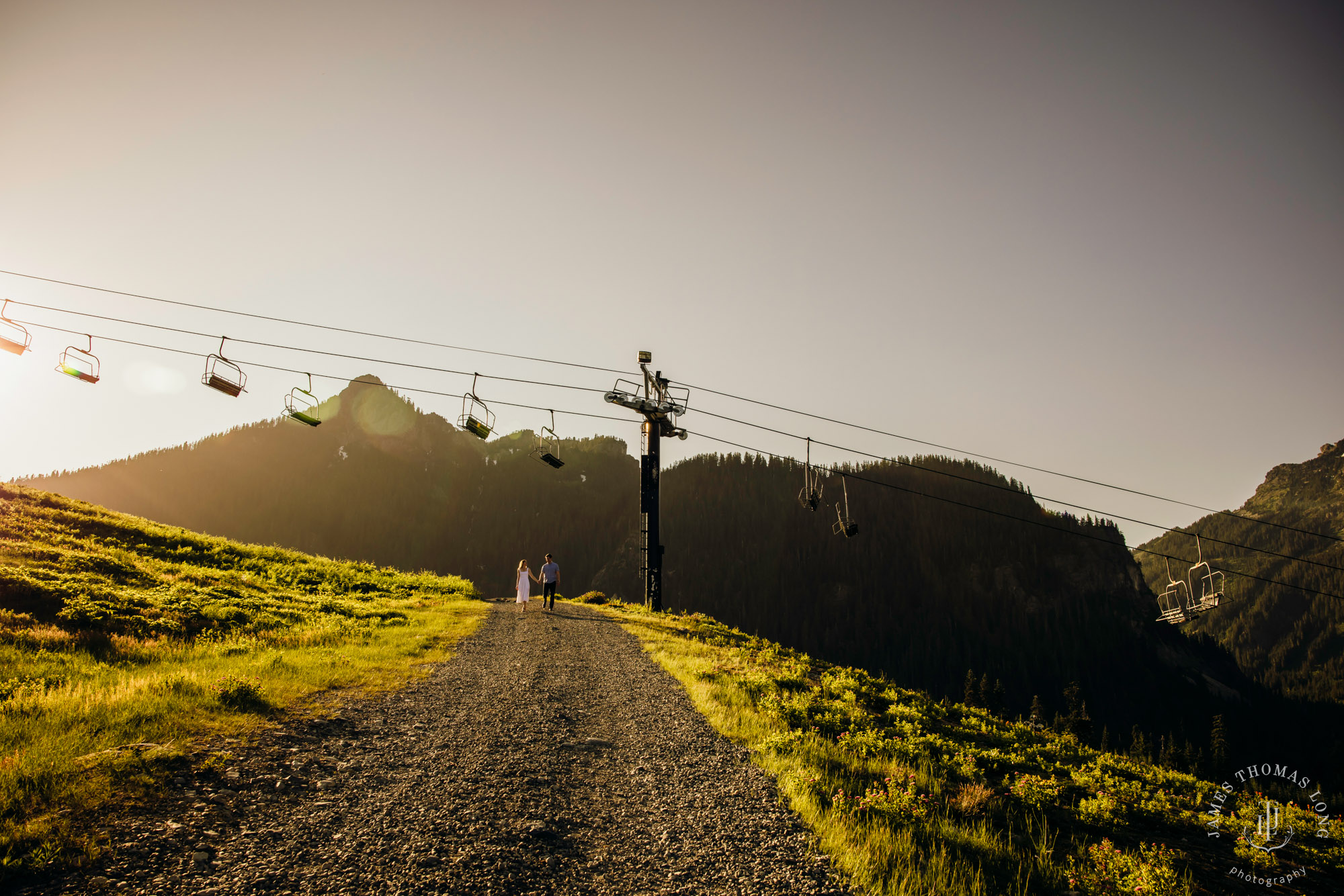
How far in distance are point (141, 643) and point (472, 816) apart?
1327 cm

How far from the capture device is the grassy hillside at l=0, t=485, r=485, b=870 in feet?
20.3

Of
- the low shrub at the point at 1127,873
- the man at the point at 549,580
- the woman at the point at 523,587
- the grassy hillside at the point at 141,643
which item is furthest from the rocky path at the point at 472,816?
the woman at the point at 523,587

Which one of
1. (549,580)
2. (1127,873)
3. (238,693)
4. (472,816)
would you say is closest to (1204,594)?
(1127,873)

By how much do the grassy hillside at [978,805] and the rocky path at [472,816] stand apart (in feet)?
2.40

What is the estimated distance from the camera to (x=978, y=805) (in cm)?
814

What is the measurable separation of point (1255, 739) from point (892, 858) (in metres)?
278

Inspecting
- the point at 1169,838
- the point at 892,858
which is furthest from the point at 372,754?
the point at 1169,838

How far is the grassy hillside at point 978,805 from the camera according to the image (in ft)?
20.6

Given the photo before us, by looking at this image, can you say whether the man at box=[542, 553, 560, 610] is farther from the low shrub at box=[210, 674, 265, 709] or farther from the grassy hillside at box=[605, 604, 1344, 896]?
the low shrub at box=[210, 674, 265, 709]

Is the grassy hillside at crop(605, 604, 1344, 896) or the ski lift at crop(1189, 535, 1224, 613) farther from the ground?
the ski lift at crop(1189, 535, 1224, 613)

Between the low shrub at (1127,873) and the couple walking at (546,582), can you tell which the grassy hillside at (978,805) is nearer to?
the low shrub at (1127,873)

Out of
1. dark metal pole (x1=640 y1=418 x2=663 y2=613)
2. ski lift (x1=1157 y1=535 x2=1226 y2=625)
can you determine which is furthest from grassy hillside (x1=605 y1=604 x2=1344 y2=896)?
dark metal pole (x1=640 y1=418 x2=663 y2=613)

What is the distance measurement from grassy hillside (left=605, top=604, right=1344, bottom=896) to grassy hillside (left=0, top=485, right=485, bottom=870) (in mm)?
7764

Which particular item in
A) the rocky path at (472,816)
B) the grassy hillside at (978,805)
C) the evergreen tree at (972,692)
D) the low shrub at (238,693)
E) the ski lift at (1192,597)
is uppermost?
the ski lift at (1192,597)
